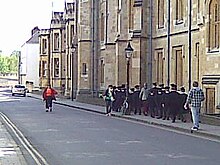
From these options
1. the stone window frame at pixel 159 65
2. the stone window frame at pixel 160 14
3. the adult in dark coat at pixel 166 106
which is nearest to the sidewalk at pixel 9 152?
the adult in dark coat at pixel 166 106

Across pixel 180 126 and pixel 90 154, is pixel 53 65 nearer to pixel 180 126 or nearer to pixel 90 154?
pixel 180 126

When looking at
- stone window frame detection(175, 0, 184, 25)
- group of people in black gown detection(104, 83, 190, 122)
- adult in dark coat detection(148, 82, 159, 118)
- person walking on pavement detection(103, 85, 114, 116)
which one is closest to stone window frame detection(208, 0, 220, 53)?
group of people in black gown detection(104, 83, 190, 122)

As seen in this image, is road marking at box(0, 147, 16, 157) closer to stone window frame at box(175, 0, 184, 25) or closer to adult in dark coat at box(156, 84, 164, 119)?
adult in dark coat at box(156, 84, 164, 119)

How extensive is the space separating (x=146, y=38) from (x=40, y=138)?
23066 mm

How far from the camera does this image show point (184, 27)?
38.8m

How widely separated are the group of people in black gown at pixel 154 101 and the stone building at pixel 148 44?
180 cm

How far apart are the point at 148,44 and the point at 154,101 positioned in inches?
443

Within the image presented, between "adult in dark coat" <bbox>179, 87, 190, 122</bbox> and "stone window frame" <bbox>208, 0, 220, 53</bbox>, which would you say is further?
"stone window frame" <bbox>208, 0, 220, 53</bbox>

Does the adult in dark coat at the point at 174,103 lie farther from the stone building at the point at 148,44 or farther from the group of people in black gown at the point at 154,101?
the stone building at the point at 148,44

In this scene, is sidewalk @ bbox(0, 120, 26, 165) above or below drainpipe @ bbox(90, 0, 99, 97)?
below

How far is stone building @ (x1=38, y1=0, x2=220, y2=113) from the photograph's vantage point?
31672mm

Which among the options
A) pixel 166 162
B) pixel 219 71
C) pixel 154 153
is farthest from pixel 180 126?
pixel 166 162

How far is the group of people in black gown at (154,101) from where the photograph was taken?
1162 inches

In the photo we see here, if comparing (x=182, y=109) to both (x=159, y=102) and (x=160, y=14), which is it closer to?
(x=159, y=102)
